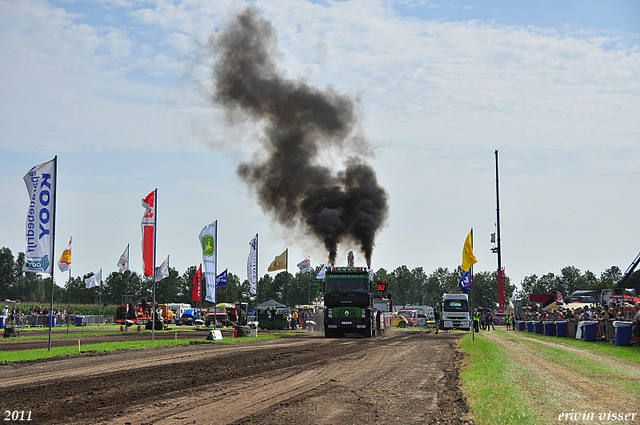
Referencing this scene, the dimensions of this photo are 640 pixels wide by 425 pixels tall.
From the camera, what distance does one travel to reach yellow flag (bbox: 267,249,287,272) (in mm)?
50188

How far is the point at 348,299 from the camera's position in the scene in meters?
34.8

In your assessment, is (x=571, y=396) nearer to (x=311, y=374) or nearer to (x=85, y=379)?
(x=311, y=374)

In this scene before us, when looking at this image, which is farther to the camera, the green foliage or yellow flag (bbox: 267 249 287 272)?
the green foliage

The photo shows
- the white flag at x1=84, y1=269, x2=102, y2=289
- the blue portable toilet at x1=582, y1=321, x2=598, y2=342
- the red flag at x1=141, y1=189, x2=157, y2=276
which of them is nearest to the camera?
the blue portable toilet at x1=582, y1=321, x2=598, y2=342

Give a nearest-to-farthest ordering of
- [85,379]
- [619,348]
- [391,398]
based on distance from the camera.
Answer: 1. [391,398]
2. [85,379]
3. [619,348]

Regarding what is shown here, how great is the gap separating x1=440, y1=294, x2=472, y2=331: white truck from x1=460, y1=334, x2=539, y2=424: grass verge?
31.5m

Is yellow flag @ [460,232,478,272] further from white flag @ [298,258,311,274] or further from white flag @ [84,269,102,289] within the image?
white flag @ [84,269,102,289]

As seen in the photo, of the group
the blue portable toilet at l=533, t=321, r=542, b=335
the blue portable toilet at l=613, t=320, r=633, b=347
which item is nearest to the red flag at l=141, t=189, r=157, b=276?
the blue portable toilet at l=613, t=320, r=633, b=347

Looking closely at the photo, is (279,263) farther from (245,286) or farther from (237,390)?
(245,286)

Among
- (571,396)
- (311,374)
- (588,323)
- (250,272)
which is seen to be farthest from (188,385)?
(250,272)

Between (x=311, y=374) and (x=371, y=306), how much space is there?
20.1m

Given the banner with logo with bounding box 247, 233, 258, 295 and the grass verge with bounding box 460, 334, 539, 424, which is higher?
the banner with logo with bounding box 247, 233, 258, 295

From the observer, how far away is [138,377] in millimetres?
15188

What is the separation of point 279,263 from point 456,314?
50.1 ft
